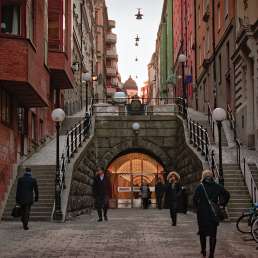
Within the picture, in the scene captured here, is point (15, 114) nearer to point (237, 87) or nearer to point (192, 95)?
point (237, 87)

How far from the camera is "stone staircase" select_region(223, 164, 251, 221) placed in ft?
68.4

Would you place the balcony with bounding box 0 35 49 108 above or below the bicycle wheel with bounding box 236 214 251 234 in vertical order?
above

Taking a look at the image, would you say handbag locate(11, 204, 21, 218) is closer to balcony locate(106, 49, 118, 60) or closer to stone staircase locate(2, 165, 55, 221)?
stone staircase locate(2, 165, 55, 221)

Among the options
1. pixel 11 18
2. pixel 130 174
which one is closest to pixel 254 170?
pixel 11 18

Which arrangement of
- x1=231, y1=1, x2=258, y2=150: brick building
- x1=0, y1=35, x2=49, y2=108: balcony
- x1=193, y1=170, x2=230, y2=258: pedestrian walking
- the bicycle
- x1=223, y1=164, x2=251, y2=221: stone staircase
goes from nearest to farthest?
x1=193, y1=170, x2=230, y2=258: pedestrian walking
the bicycle
x1=223, y1=164, x2=251, y2=221: stone staircase
x1=0, y1=35, x2=49, y2=108: balcony
x1=231, y1=1, x2=258, y2=150: brick building

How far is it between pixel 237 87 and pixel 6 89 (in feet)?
43.3

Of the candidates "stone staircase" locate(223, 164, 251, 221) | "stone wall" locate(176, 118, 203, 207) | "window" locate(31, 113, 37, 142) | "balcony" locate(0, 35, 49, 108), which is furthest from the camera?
"window" locate(31, 113, 37, 142)

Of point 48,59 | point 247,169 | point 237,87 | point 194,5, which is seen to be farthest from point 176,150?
point 194,5

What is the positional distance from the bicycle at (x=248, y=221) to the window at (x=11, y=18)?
Answer: 10015 mm

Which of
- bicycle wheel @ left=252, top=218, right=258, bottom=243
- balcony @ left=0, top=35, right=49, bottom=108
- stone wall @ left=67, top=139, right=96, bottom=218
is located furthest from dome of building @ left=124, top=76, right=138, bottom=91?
bicycle wheel @ left=252, top=218, right=258, bottom=243

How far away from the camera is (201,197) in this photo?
1124 cm

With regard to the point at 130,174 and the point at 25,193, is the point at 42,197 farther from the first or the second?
the point at 130,174

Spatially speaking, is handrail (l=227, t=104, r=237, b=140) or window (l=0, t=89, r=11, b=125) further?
handrail (l=227, t=104, r=237, b=140)

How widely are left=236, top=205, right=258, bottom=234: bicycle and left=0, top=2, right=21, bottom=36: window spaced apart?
32.9 feet
